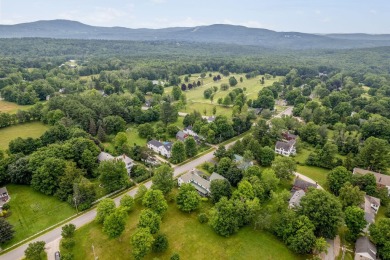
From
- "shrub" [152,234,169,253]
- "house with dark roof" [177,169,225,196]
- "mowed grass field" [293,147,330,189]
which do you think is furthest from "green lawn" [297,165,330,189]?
"shrub" [152,234,169,253]

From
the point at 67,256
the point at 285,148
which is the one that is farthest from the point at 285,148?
the point at 67,256

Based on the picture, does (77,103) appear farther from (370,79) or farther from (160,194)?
(370,79)

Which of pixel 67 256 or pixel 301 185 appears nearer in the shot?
pixel 67 256

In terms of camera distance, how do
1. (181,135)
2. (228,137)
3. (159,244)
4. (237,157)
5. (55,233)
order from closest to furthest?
1. (159,244)
2. (55,233)
3. (237,157)
4. (181,135)
5. (228,137)

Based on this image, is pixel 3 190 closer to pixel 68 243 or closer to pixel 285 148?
pixel 68 243

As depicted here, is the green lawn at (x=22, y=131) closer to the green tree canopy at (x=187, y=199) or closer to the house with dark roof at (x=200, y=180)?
the house with dark roof at (x=200, y=180)

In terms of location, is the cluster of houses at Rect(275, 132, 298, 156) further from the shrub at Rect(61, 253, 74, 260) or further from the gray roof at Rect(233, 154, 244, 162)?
the shrub at Rect(61, 253, 74, 260)

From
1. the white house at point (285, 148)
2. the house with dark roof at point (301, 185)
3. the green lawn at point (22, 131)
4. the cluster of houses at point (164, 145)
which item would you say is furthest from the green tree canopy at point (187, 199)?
the green lawn at point (22, 131)
